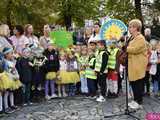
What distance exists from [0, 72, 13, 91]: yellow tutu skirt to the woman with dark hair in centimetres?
116

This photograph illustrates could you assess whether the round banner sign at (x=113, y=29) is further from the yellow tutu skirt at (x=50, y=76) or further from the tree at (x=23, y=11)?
the tree at (x=23, y=11)

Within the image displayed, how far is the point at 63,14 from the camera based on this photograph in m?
22.8

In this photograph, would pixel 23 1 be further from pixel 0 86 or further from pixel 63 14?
pixel 0 86

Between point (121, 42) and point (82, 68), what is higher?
point (121, 42)

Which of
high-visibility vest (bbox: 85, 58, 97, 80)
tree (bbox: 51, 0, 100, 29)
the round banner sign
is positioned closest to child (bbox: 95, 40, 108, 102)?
high-visibility vest (bbox: 85, 58, 97, 80)

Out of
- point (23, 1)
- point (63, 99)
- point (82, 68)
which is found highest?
point (23, 1)

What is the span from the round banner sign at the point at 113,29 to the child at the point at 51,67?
5.03ft

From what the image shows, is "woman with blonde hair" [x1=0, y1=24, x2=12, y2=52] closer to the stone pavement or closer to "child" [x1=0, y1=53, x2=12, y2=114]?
"child" [x1=0, y1=53, x2=12, y2=114]

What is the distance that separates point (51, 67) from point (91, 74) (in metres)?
1.02

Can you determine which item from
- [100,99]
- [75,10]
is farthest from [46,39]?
[75,10]

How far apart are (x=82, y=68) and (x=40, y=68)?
1117 millimetres

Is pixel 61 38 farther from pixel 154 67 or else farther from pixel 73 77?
pixel 154 67

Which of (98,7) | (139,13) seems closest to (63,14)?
(98,7)

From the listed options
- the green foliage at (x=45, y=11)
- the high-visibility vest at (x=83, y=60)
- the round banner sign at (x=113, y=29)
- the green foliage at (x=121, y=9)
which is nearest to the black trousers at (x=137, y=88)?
the round banner sign at (x=113, y=29)
